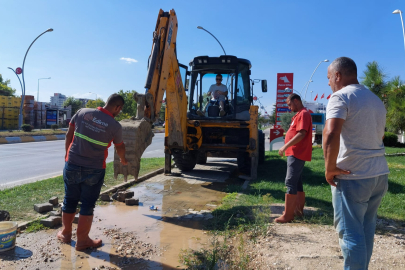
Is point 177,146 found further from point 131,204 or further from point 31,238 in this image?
point 31,238

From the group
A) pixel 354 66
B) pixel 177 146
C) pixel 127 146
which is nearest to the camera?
pixel 354 66

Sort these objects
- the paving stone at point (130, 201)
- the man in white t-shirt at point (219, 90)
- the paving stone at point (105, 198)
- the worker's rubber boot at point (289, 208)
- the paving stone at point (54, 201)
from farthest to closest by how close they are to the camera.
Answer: the man in white t-shirt at point (219, 90), the paving stone at point (105, 198), the paving stone at point (130, 201), the paving stone at point (54, 201), the worker's rubber boot at point (289, 208)

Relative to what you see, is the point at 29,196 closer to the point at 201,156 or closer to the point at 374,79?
the point at 201,156

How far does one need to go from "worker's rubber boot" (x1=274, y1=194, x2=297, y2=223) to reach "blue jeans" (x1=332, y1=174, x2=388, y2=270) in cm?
205

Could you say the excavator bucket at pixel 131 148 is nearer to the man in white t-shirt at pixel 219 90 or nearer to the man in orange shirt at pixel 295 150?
the man in orange shirt at pixel 295 150

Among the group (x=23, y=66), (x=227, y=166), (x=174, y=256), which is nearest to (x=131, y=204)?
(x=174, y=256)

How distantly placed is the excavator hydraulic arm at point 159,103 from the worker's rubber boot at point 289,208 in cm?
236

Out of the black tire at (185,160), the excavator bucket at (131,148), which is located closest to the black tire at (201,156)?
the black tire at (185,160)

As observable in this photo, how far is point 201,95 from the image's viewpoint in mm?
10031

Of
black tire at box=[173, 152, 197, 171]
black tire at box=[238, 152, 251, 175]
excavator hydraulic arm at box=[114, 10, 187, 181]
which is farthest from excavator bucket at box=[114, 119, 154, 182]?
black tire at box=[238, 152, 251, 175]

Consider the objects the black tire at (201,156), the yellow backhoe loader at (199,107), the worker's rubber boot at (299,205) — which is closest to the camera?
the worker's rubber boot at (299,205)

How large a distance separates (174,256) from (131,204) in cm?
237

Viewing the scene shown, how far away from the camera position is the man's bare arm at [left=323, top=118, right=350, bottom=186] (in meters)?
2.56

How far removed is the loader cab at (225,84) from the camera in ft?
30.9
